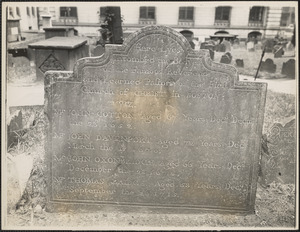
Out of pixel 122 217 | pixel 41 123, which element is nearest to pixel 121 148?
pixel 122 217

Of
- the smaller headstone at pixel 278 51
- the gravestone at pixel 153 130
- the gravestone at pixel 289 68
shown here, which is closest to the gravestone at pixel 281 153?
the gravestone at pixel 153 130

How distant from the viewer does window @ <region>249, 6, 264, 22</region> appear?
389 cm

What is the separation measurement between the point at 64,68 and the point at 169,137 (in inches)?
A: 75.8

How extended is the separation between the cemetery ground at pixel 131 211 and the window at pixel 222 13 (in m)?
0.68

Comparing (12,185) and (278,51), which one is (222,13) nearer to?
(278,51)

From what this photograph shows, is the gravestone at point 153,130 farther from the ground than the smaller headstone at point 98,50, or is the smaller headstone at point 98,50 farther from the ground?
the smaller headstone at point 98,50

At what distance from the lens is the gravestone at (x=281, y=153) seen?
4.09 metres

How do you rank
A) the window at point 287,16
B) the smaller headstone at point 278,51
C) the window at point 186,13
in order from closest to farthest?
the window at point 287,16
the window at point 186,13
the smaller headstone at point 278,51

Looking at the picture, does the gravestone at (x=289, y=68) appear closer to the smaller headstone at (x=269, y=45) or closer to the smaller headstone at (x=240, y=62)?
the smaller headstone at (x=269, y=45)

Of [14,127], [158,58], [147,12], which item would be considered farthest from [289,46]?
[14,127]

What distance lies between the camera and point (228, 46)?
4.61 metres

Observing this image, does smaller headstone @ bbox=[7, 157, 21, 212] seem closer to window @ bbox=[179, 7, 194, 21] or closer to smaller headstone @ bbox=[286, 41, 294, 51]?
window @ bbox=[179, 7, 194, 21]

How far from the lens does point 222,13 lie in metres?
3.96

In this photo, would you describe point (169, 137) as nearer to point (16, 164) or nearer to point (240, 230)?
point (240, 230)
